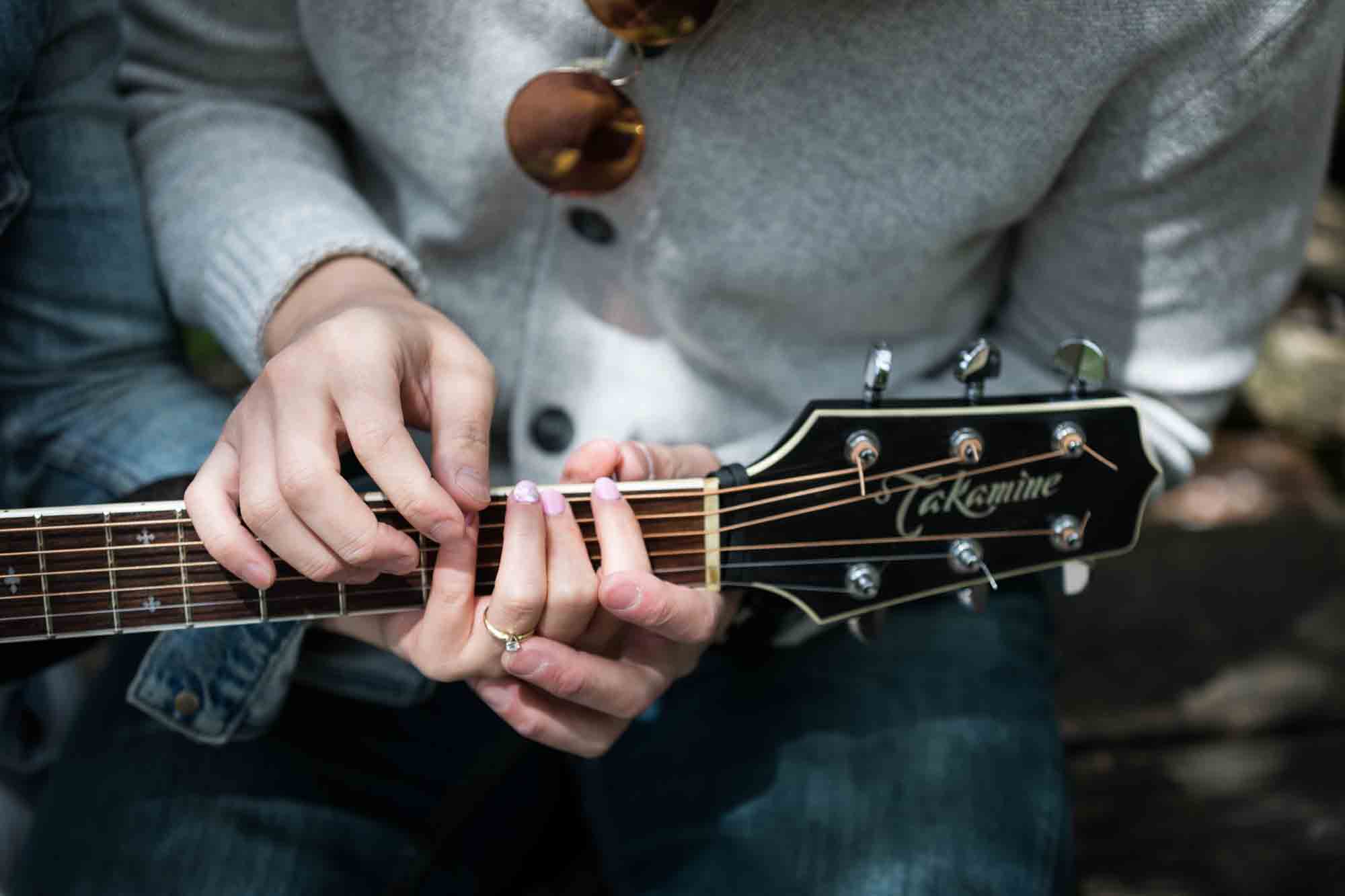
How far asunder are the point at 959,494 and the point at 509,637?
30cm

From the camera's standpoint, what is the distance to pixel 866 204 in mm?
813

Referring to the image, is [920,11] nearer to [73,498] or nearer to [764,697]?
[764,697]

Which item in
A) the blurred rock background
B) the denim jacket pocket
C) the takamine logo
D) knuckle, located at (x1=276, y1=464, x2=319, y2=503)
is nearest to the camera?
knuckle, located at (x1=276, y1=464, x2=319, y2=503)

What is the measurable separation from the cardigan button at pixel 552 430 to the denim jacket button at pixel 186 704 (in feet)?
1.04

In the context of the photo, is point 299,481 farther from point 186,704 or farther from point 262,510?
point 186,704

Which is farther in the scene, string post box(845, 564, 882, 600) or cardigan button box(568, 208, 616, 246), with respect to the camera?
cardigan button box(568, 208, 616, 246)

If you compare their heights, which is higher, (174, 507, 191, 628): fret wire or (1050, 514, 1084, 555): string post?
(1050, 514, 1084, 555): string post

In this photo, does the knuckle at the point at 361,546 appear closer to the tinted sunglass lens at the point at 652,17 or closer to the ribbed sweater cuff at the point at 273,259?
the ribbed sweater cuff at the point at 273,259

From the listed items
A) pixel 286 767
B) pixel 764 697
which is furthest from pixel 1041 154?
pixel 286 767

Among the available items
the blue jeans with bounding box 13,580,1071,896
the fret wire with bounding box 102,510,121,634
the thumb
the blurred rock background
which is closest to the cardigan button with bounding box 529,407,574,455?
the thumb

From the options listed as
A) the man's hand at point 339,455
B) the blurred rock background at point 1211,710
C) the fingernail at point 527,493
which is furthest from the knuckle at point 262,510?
the blurred rock background at point 1211,710

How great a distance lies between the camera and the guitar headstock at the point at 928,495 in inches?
28.1

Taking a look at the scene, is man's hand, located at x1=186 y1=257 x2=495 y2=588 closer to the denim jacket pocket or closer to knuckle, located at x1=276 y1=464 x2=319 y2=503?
knuckle, located at x1=276 y1=464 x2=319 y2=503

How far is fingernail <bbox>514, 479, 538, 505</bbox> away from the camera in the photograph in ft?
2.12
